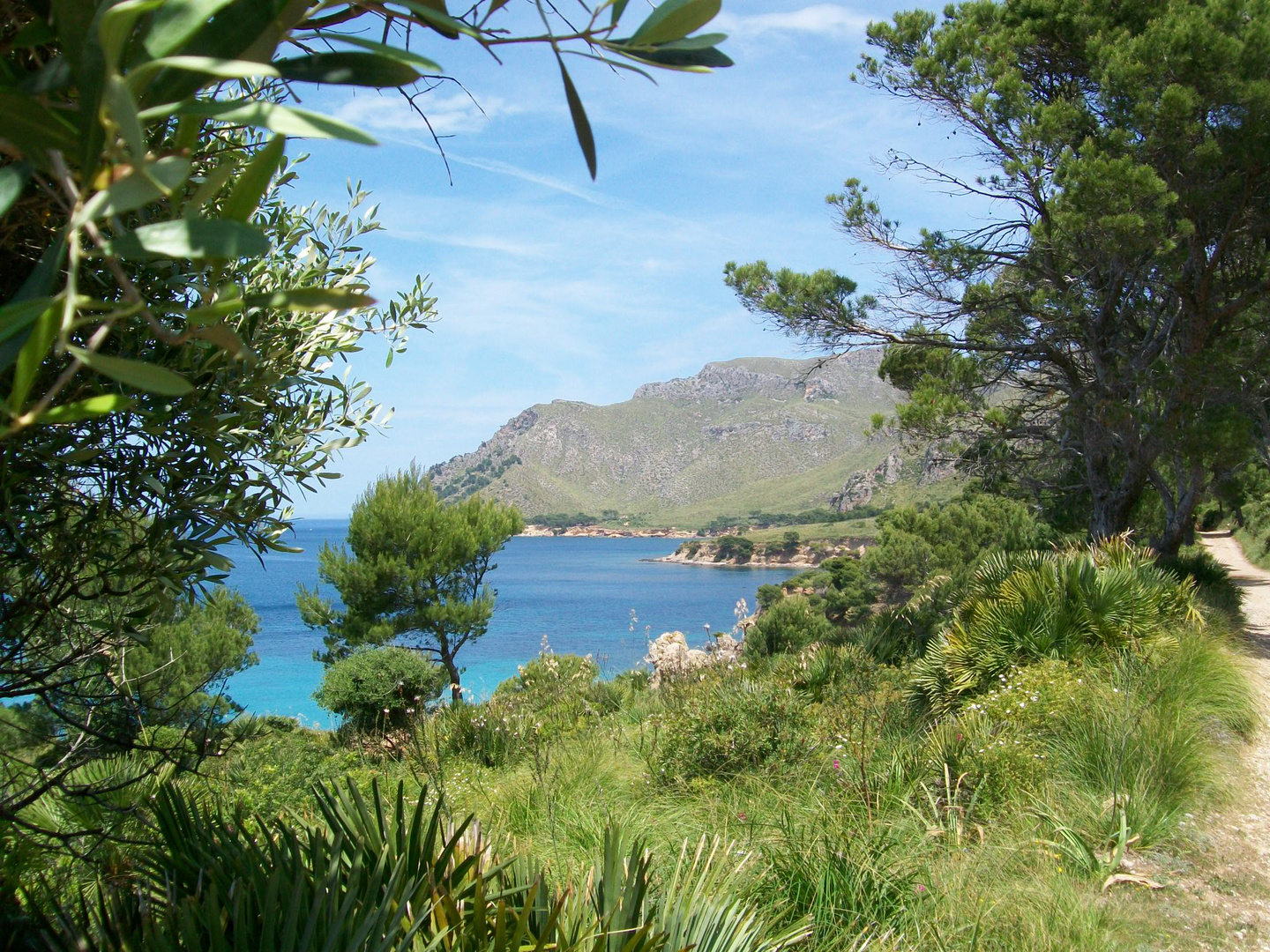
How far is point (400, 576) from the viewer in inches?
799

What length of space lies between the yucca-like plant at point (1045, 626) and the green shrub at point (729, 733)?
222cm

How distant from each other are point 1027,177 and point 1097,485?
198 inches

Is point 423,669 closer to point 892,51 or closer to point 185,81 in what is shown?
point 892,51

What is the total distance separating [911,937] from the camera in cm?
386

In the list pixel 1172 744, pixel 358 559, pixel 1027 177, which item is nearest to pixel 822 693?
pixel 1172 744

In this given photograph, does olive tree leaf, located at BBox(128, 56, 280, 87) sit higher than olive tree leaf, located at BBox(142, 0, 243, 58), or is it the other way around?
olive tree leaf, located at BBox(142, 0, 243, 58)

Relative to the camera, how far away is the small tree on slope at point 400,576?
65.9ft

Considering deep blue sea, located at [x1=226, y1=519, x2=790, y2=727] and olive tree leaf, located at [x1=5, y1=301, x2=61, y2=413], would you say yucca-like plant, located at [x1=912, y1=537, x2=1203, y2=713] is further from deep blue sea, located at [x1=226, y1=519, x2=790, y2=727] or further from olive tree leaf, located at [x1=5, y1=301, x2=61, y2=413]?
olive tree leaf, located at [x1=5, y1=301, x2=61, y2=413]

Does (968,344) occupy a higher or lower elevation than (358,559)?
higher

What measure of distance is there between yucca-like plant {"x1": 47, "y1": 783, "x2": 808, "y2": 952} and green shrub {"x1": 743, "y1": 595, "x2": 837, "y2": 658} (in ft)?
64.2

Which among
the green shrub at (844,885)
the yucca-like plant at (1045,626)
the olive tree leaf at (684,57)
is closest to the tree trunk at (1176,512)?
the yucca-like plant at (1045,626)

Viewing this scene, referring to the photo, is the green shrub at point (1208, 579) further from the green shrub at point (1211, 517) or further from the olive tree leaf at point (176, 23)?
the green shrub at point (1211, 517)

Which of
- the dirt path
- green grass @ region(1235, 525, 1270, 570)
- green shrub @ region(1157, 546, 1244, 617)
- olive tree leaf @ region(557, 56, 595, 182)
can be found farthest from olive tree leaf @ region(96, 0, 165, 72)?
green grass @ region(1235, 525, 1270, 570)

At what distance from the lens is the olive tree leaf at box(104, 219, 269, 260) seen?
0.76m
